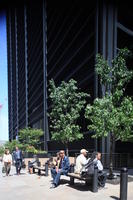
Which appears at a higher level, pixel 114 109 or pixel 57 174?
pixel 114 109

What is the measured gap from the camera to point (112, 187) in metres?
10.2

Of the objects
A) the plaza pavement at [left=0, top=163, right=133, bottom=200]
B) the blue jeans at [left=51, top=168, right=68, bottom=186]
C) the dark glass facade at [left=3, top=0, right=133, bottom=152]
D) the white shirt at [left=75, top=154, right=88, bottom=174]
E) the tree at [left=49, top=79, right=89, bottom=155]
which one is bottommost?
the plaza pavement at [left=0, top=163, right=133, bottom=200]

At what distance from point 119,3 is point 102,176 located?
16.2 metres

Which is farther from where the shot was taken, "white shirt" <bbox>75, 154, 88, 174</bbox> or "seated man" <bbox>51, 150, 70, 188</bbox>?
"seated man" <bbox>51, 150, 70, 188</bbox>

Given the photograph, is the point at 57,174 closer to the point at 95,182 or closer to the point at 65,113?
the point at 95,182

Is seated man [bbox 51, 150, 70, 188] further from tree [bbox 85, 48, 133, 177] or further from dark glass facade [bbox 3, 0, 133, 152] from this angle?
dark glass facade [bbox 3, 0, 133, 152]

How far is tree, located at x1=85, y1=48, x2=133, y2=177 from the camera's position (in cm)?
1153

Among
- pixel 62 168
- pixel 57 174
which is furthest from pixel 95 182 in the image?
pixel 62 168

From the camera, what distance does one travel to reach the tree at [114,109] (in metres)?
11.5

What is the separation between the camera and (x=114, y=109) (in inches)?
461

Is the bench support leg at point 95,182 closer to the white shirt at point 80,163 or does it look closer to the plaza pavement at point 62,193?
the plaza pavement at point 62,193

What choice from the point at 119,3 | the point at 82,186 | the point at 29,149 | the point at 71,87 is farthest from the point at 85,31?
the point at 82,186

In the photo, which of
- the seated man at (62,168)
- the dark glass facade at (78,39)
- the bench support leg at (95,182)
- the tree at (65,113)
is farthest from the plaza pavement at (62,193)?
the tree at (65,113)

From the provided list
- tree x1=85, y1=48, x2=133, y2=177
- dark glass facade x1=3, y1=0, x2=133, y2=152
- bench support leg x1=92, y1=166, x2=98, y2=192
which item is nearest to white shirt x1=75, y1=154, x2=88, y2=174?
bench support leg x1=92, y1=166, x2=98, y2=192
